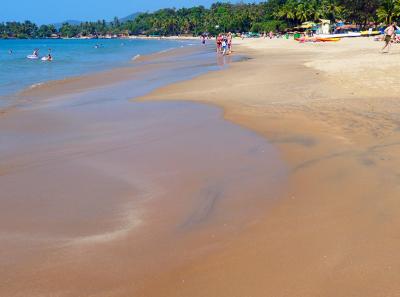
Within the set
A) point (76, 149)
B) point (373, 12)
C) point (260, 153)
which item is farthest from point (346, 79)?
point (373, 12)

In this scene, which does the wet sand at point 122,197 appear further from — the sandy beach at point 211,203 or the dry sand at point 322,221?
the dry sand at point 322,221

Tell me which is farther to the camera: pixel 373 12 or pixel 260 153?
pixel 373 12

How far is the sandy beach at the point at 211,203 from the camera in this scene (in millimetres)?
3686

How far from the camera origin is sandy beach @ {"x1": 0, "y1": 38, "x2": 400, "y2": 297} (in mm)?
3686

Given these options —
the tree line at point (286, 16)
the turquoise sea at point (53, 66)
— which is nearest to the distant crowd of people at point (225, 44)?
the turquoise sea at point (53, 66)

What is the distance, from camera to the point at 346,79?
1478 centimetres

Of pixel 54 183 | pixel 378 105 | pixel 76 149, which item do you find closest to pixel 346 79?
pixel 378 105

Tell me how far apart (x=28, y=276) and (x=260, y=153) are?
4372 mm

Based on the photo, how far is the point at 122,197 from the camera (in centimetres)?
564

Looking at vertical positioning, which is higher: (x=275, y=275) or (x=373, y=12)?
(x=373, y=12)

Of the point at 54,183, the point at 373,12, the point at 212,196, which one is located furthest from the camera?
the point at 373,12

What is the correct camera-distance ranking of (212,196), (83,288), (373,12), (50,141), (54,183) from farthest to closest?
(373,12), (50,141), (54,183), (212,196), (83,288)

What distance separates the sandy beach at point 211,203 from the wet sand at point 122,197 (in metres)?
0.02

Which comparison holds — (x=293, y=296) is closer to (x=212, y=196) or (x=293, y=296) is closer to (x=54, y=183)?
(x=212, y=196)
